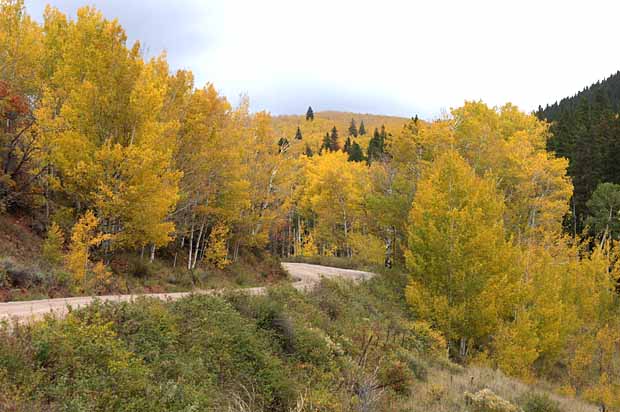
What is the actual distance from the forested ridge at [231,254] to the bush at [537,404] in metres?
2.06

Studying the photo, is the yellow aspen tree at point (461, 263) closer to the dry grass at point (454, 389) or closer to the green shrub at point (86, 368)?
the dry grass at point (454, 389)

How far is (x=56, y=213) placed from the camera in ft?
54.3

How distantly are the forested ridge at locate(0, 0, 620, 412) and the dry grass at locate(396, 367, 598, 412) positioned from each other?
0.25 metres

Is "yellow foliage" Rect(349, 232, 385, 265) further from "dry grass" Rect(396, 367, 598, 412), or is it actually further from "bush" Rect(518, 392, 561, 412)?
"bush" Rect(518, 392, 561, 412)

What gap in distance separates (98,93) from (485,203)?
56.2 ft

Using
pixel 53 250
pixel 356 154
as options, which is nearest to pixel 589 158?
pixel 356 154

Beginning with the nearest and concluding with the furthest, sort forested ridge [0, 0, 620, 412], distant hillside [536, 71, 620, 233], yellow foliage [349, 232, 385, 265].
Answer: forested ridge [0, 0, 620, 412] < yellow foliage [349, 232, 385, 265] < distant hillside [536, 71, 620, 233]

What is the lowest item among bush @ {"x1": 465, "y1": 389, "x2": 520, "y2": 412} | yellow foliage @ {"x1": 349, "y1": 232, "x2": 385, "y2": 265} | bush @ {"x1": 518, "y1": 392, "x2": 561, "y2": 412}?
bush @ {"x1": 518, "y1": 392, "x2": 561, "y2": 412}

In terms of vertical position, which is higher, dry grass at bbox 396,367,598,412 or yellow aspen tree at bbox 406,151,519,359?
yellow aspen tree at bbox 406,151,519,359

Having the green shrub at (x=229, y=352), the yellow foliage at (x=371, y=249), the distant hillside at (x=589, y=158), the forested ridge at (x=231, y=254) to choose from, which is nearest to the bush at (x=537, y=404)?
the forested ridge at (x=231, y=254)

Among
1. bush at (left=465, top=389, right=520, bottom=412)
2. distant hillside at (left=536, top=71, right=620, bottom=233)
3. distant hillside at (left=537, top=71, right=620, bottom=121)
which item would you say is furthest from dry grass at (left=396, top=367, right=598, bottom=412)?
distant hillside at (left=537, top=71, right=620, bottom=121)

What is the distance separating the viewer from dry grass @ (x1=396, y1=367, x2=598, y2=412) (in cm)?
1135

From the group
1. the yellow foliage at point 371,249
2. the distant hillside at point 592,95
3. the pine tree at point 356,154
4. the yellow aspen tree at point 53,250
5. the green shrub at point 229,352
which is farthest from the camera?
the distant hillside at point 592,95

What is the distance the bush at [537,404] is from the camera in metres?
13.0
